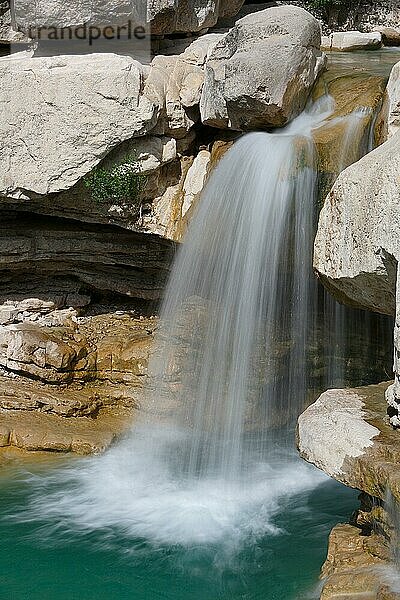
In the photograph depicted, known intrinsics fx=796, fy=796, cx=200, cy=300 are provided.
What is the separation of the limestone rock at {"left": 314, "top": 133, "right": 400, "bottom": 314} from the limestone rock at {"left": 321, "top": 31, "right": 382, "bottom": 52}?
697 cm

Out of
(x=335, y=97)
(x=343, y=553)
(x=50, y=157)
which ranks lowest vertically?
(x=343, y=553)

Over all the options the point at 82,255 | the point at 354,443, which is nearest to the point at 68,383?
the point at 82,255

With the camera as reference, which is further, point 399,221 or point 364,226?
point 364,226

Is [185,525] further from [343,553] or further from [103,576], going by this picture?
[343,553]

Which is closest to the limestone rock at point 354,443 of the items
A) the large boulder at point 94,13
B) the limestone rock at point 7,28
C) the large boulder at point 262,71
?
the large boulder at point 262,71

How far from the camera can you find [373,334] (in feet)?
29.5

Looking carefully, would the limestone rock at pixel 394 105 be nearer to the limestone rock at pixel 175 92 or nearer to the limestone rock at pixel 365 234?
the limestone rock at pixel 365 234

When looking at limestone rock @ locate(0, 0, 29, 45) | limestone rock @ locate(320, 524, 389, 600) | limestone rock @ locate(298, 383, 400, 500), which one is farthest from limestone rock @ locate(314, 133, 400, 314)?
limestone rock @ locate(0, 0, 29, 45)

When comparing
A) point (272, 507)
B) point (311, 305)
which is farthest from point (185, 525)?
point (311, 305)

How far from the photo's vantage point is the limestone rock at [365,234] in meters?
5.55

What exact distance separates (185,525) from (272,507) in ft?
3.00

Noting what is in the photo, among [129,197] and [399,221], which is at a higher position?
[129,197]

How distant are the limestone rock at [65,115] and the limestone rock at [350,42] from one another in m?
4.41

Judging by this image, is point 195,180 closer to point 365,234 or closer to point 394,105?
point 394,105
